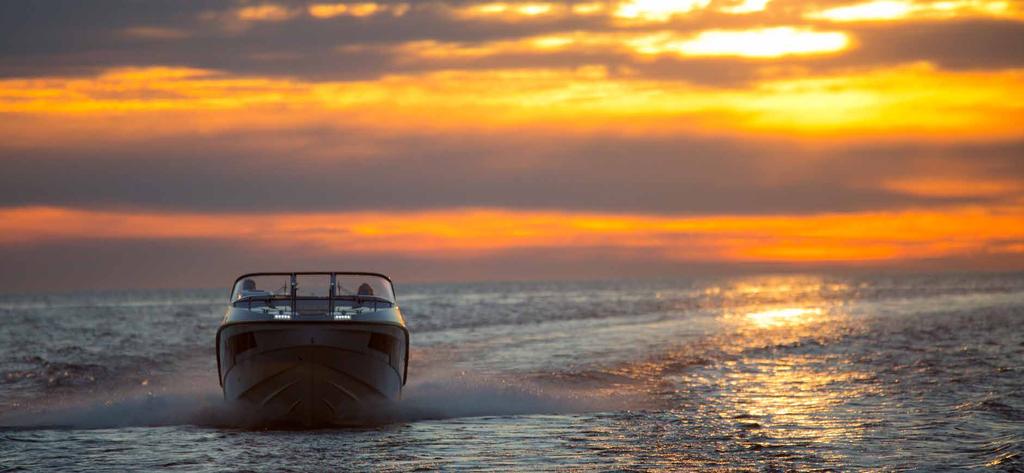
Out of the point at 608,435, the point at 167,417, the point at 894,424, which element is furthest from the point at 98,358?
the point at 894,424

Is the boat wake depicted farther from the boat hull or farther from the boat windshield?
the boat windshield

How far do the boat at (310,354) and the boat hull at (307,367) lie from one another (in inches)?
0.5

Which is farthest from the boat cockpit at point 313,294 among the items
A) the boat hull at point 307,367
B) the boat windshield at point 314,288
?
the boat hull at point 307,367

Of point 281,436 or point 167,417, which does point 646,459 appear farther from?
point 167,417

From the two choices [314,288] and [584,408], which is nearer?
[314,288]

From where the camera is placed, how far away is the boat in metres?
14.6

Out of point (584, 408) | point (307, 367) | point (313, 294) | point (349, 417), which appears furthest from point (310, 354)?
point (584, 408)

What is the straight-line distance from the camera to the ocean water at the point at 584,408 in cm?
1243

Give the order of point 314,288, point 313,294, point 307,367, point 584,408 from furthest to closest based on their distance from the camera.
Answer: point 584,408
point 314,288
point 313,294
point 307,367

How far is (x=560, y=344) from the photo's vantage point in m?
32.5

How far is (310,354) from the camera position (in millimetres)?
14688

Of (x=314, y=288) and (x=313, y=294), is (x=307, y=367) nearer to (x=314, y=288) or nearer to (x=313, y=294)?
(x=313, y=294)

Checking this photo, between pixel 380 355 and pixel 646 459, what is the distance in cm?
462

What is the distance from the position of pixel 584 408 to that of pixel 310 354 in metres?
4.72
